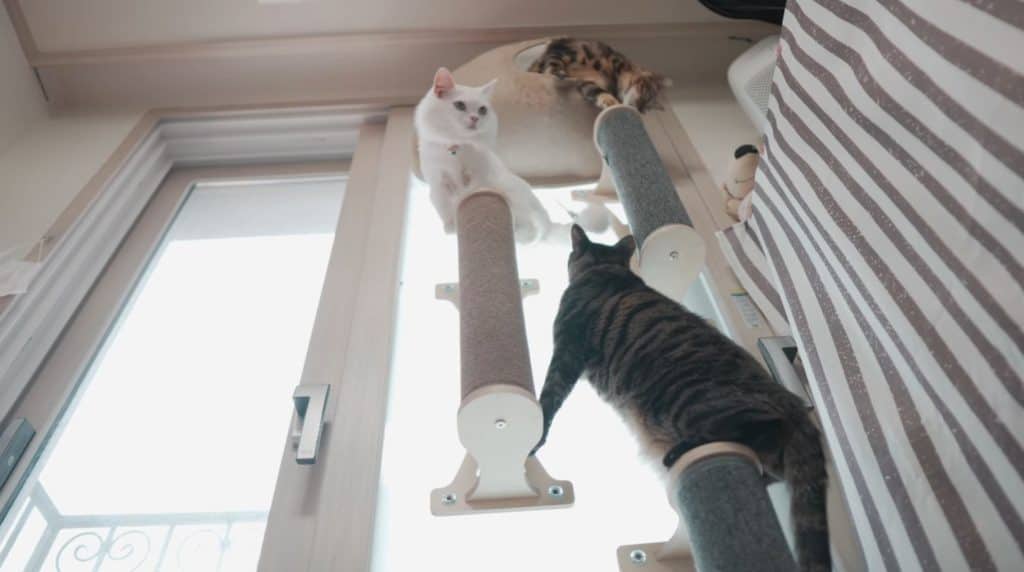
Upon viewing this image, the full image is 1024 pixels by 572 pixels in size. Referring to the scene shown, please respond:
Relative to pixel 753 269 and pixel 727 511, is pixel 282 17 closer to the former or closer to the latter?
pixel 753 269

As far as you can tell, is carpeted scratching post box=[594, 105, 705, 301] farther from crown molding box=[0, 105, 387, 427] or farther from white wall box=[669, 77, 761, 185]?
crown molding box=[0, 105, 387, 427]

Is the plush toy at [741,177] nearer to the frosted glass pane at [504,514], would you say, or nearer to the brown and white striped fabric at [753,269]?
the brown and white striped fabric at [753,269]

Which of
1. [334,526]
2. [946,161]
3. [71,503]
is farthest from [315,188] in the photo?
[946,161]

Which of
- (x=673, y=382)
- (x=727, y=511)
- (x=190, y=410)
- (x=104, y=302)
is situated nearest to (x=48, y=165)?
(x=104, y=302)

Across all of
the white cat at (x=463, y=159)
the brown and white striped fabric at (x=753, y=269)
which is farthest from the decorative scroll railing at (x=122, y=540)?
the brown and white striped fabric at (x=753, y=269)

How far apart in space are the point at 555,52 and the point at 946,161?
132 cm

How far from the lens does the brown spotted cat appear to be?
1631mm

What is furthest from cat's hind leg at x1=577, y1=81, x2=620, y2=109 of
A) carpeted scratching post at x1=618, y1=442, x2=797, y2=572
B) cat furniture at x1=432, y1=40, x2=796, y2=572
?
carpeted scratching post at x1=618, y1=442, x2=797, y2=572

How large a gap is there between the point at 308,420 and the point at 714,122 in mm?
1477

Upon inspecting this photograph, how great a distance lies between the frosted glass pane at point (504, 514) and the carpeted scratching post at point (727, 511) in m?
0.23

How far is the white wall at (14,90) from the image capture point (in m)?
1.71

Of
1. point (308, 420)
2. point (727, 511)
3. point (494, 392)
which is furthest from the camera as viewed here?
point (308, 420)

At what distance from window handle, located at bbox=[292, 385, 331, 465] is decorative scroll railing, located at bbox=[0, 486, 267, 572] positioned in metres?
0.17

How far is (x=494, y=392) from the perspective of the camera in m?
0.73
